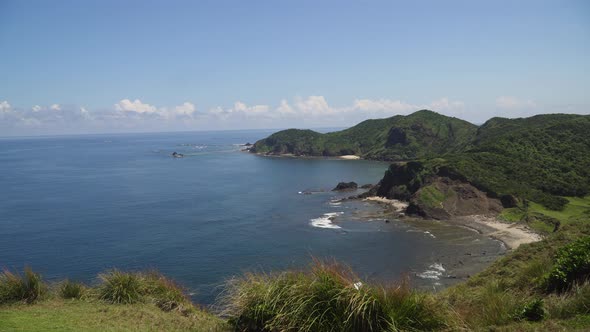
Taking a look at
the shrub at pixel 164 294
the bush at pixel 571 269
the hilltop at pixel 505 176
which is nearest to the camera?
the bush at pixel 571 269

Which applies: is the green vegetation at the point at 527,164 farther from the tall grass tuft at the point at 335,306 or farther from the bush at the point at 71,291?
the bush at the point at 71,291

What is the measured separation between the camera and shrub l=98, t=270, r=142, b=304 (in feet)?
48.0

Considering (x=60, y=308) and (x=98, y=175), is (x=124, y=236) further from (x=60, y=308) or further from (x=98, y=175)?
(x=98, y=175)

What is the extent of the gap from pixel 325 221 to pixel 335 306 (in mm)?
57379

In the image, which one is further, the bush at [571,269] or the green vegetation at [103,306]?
the green vegetation at [103,306]

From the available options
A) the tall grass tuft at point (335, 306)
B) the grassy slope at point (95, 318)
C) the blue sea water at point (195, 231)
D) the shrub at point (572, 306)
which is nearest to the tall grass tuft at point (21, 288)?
the grassy slope at point (95, 318)

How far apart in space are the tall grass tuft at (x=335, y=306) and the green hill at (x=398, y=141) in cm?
15132

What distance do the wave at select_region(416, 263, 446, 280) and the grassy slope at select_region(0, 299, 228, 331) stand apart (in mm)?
33510

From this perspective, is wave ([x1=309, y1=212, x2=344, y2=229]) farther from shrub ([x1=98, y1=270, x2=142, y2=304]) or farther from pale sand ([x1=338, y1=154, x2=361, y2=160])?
pale sand ([x1=338, y1=154, x2=361, y2=160])

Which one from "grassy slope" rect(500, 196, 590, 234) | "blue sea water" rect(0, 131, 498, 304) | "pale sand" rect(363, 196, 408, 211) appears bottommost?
"blue sea water" rect(0, 131, 498, 304)

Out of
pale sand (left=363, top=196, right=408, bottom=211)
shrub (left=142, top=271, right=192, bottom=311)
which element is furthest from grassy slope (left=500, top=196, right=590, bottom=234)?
shrub (left=142, top=271, right=192, bottom=311)

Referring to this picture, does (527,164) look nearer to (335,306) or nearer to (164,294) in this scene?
(164,294)

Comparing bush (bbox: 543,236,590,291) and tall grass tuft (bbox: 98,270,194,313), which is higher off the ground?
bush (bbox: 543,236,590,291)

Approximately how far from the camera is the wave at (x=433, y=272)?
137 feet
